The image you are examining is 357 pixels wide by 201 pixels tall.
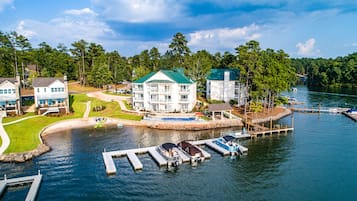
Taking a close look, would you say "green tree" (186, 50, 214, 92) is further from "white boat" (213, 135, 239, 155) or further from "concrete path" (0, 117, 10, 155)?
"concrete path" (0, 117, 10, 155)

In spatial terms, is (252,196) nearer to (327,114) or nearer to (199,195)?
(199,195)

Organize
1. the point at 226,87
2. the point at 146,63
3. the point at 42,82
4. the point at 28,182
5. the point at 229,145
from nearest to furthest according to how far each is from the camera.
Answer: the point at 28,182
the point at 229,145
the point at 42,82
the point at 226,87
the point at 146,63

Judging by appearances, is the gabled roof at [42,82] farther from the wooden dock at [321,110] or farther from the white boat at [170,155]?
the wooden dock at [321,110]

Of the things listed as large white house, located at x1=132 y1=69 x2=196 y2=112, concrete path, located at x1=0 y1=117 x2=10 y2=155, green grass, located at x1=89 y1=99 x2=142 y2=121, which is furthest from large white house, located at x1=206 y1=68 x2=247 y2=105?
concrete path, located at x1=0 y1=117 x2=10 y2=155

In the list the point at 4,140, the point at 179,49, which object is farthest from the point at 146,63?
the point at 4,140

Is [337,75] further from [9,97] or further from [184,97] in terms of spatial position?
[9,97]

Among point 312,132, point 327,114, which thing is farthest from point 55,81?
point 327,114

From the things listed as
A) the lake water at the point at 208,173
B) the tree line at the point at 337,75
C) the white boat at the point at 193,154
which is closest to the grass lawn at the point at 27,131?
the lake water at the point at 208,173

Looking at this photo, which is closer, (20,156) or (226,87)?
(20,156)

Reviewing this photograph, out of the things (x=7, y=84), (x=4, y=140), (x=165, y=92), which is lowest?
(x=4, y=140)
